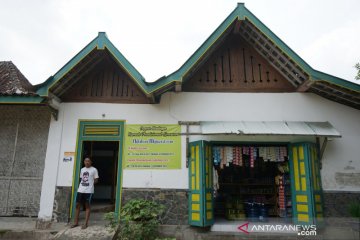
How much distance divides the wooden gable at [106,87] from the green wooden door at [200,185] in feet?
6.99

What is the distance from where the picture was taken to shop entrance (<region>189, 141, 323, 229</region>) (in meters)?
6.88

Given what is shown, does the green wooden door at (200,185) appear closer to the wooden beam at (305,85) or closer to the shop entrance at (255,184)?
the shop entrance at (255,184)

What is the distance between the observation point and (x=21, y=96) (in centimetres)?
718

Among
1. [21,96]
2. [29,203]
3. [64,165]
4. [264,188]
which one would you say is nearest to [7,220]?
[29,203]

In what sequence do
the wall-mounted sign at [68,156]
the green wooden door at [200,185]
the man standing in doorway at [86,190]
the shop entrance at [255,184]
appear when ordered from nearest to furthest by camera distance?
the man standing in doorway at [86,190] → the green wooden door at [200,185] → the shop entrance at [255,184] → the wall-mounted sign at [68,156]

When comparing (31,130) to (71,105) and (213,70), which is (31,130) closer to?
(71,105)

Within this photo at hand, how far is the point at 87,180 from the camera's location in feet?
22.2

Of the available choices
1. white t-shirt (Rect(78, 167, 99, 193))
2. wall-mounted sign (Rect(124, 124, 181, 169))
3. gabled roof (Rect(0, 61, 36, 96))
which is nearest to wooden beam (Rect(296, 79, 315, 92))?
wall-mounted sign (Rect(124, 124, 181, 169))

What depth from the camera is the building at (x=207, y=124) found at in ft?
23.3

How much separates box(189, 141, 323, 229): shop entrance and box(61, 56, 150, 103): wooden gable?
2.38 metres

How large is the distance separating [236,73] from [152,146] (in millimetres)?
3333

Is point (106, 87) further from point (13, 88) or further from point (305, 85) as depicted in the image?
point (305, 85)

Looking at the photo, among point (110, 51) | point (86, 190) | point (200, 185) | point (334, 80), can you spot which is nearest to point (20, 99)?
point (110, 51)
